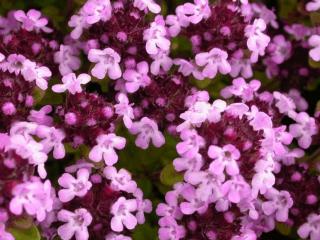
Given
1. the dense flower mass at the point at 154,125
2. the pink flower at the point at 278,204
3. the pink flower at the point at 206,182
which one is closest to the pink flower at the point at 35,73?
the dense flower mass at the point at 154,125

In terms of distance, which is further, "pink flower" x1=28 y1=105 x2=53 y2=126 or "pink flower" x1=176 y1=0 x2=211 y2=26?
"pink flower" x1=176 y1=0 x2=211 y2=26

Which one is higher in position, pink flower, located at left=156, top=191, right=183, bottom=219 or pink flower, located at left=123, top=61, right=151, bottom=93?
pink flower, located at left=123, top=61, right=151, bottom=93

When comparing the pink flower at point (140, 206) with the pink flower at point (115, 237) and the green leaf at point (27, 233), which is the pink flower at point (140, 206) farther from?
the green leaf at point (27, 233)

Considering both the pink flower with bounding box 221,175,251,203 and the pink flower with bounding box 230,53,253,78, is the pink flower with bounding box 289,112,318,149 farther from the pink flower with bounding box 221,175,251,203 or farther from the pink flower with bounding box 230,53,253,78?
the pink flower with bounding box 221,175,251,203

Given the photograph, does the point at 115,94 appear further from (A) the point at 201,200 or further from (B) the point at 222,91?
(A) the point at 201,200

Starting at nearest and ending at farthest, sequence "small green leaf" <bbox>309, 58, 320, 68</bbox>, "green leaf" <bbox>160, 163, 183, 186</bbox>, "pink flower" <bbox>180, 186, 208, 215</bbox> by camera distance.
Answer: "pink flower" <bbox>180, 186, 208, 215</bbox>
"green leaf" <bbox>160, 163, 183, 186</bbox>
"small green leaf" <bbox>309, 58, 320, 68</bbox>

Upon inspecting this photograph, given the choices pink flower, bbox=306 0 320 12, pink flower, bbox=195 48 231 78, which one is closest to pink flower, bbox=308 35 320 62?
pink flower, bbox=306 0 320 12
